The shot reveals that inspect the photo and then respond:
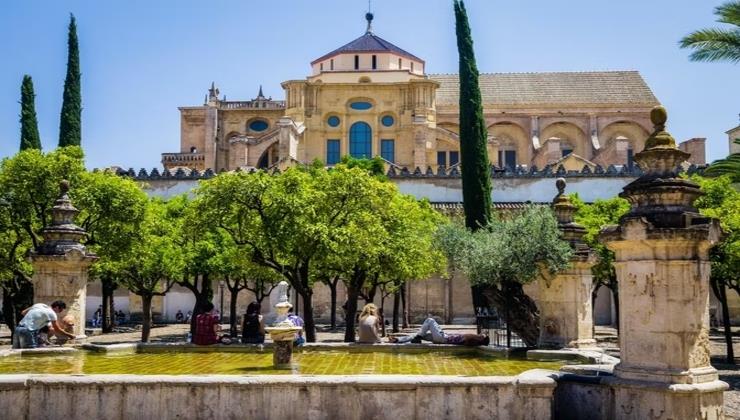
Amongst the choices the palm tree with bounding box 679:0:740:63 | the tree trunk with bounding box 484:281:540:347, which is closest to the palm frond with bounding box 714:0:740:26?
the palm tree with bounding box 679:0:740:63

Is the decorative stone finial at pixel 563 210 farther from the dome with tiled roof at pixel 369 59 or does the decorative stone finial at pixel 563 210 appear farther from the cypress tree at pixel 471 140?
the dome with tiled roof at pixel 369 59

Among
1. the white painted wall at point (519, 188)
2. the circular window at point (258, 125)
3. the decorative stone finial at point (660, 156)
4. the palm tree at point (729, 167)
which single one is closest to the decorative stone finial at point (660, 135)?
the decorative stone finial at point (660, 156)

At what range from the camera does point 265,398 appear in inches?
339

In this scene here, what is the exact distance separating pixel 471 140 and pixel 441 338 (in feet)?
Result: 50.8

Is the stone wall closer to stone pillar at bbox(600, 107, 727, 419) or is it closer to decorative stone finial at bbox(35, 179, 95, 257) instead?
stone pillar at bbox(600, 107, 727, 419)

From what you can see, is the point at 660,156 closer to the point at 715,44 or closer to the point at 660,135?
the point at 660,135

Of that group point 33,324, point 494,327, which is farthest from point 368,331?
point 33,324

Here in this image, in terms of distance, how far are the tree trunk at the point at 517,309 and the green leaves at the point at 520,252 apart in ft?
0.81

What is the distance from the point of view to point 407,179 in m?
40.4

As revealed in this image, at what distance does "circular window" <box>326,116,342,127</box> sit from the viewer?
56.4 metres

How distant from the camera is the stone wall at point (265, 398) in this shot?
8547 mm

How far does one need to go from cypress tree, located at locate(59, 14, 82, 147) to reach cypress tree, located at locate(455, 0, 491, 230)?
17731 millimetres

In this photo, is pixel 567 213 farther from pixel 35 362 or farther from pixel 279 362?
pixel 35 362

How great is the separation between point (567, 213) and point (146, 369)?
26.3ft
